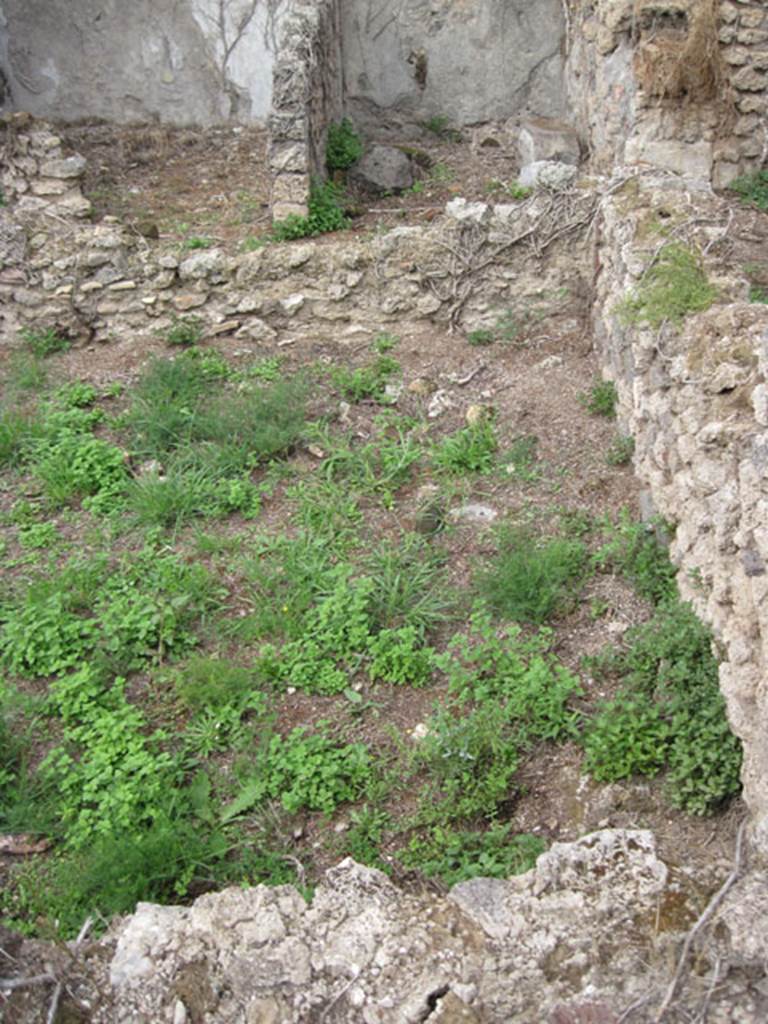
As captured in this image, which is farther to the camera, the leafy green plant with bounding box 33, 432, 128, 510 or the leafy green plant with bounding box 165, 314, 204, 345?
the leafy green plant with bounding box 165, 314, 204, 345

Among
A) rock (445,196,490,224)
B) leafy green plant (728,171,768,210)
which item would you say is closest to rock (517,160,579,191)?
rock (445,196,490,224)

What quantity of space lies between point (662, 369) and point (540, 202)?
8.39ft

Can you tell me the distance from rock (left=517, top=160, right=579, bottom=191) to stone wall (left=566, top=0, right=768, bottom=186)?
25.7 inches

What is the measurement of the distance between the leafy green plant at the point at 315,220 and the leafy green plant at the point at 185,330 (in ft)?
3.68

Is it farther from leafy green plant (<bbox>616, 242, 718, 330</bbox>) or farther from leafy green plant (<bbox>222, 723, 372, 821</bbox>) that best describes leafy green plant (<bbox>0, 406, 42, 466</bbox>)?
leafy green plant (<bbox>616, 242, 718, 330</bbox>)

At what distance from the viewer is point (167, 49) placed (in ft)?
33.0

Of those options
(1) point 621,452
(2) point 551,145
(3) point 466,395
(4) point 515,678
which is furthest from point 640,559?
(2) point 551,145

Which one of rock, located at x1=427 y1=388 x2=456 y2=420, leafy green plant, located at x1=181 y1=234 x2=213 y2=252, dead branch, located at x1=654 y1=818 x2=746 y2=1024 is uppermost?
leafy green plant, located at x1=181 y1=234 x2=213 y2=252

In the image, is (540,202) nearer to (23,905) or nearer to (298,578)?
(298,578)

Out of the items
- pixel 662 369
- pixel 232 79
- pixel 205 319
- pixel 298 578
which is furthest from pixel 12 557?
pixel 232 79

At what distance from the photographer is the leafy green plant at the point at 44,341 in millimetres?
6605

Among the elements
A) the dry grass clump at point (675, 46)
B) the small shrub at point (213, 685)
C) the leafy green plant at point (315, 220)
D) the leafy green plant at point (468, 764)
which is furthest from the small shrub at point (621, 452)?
the dry grass clump at point (675, 46)

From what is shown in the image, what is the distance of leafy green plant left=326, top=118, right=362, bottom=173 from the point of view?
341 inches

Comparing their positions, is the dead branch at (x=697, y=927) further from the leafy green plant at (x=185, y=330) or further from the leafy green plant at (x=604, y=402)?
the leafy green plant at (x=185, y=330)
